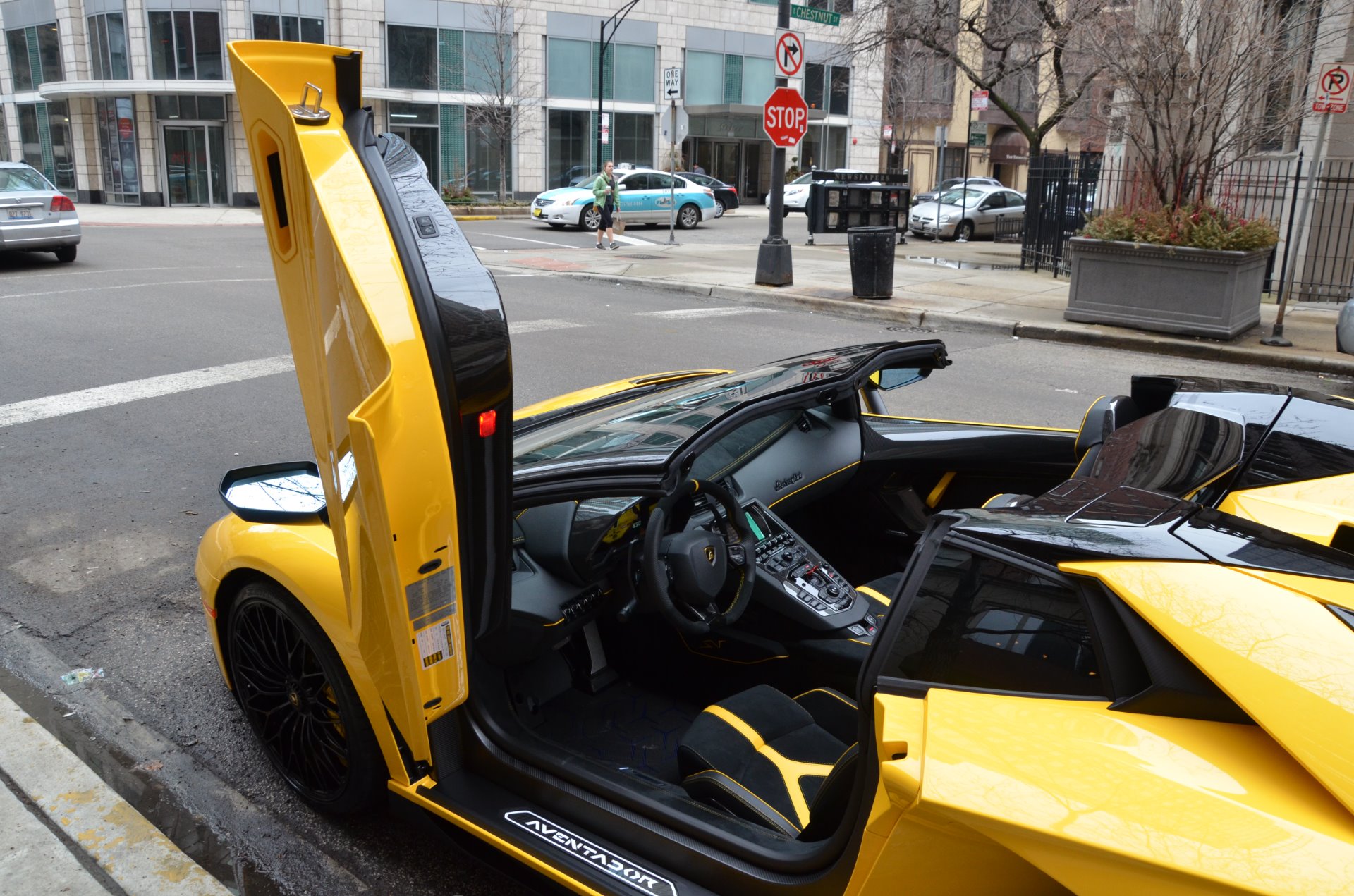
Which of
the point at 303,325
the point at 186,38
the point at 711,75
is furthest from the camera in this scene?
the point at 711,75

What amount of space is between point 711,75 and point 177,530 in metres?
41.7

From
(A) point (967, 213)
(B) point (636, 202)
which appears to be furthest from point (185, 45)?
(A) point (967, 213)

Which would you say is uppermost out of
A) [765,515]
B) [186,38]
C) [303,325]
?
[186,38]

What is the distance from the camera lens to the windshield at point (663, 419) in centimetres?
283

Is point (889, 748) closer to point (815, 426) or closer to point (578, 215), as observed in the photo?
point (815, 426)

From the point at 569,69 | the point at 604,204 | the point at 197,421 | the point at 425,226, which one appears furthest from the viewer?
the point at 569,69

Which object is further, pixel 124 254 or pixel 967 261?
pixel 967 261

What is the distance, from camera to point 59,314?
11.7 m

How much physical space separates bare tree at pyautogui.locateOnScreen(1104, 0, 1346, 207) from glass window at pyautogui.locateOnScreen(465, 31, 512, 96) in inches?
1152

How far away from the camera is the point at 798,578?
3371 millimetres

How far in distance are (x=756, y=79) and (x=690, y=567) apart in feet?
150

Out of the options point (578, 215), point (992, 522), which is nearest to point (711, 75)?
point (578, 215)

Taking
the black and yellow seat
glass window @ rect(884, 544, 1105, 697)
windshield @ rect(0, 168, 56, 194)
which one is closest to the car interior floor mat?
the black and yellow seat

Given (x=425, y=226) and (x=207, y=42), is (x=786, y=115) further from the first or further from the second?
(x=207, y=42)
